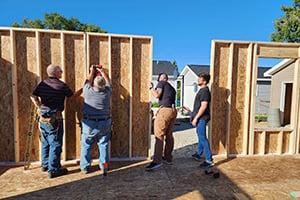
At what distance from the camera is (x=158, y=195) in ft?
8.80

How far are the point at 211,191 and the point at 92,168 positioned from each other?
2.26 meters

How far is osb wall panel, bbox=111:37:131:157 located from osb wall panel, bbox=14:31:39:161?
61.8 inches

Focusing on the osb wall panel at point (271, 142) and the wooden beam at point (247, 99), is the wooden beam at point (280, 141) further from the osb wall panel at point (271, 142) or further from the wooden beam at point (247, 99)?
the wooden beam at point (247, 99)

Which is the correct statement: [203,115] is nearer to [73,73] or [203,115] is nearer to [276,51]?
[276,51]

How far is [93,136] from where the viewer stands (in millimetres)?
3266

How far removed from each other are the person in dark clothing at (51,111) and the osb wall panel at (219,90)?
122 inches

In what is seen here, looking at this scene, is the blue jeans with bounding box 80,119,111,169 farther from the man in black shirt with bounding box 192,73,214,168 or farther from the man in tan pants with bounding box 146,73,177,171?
the man in black shirt with bounding box 192,73,214,168

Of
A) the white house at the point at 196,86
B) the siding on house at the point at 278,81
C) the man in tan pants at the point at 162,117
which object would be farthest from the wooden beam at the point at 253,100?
the white house at the point at 196,86

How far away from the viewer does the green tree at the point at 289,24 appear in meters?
11.1

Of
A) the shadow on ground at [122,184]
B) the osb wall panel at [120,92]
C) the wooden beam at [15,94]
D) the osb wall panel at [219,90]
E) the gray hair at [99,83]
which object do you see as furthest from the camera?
the osb wall panel at [219,90]

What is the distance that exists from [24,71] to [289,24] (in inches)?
565

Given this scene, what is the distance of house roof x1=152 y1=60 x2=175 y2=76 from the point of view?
23781mm

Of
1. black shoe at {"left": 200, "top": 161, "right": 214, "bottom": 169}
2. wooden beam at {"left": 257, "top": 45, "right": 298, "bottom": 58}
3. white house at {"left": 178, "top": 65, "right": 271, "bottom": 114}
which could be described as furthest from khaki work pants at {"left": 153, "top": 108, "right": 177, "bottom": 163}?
white house at {"left": 178, "top": 65, "right": 271, "bottom": 114}

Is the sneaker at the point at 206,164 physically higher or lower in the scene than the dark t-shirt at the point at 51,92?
lower
